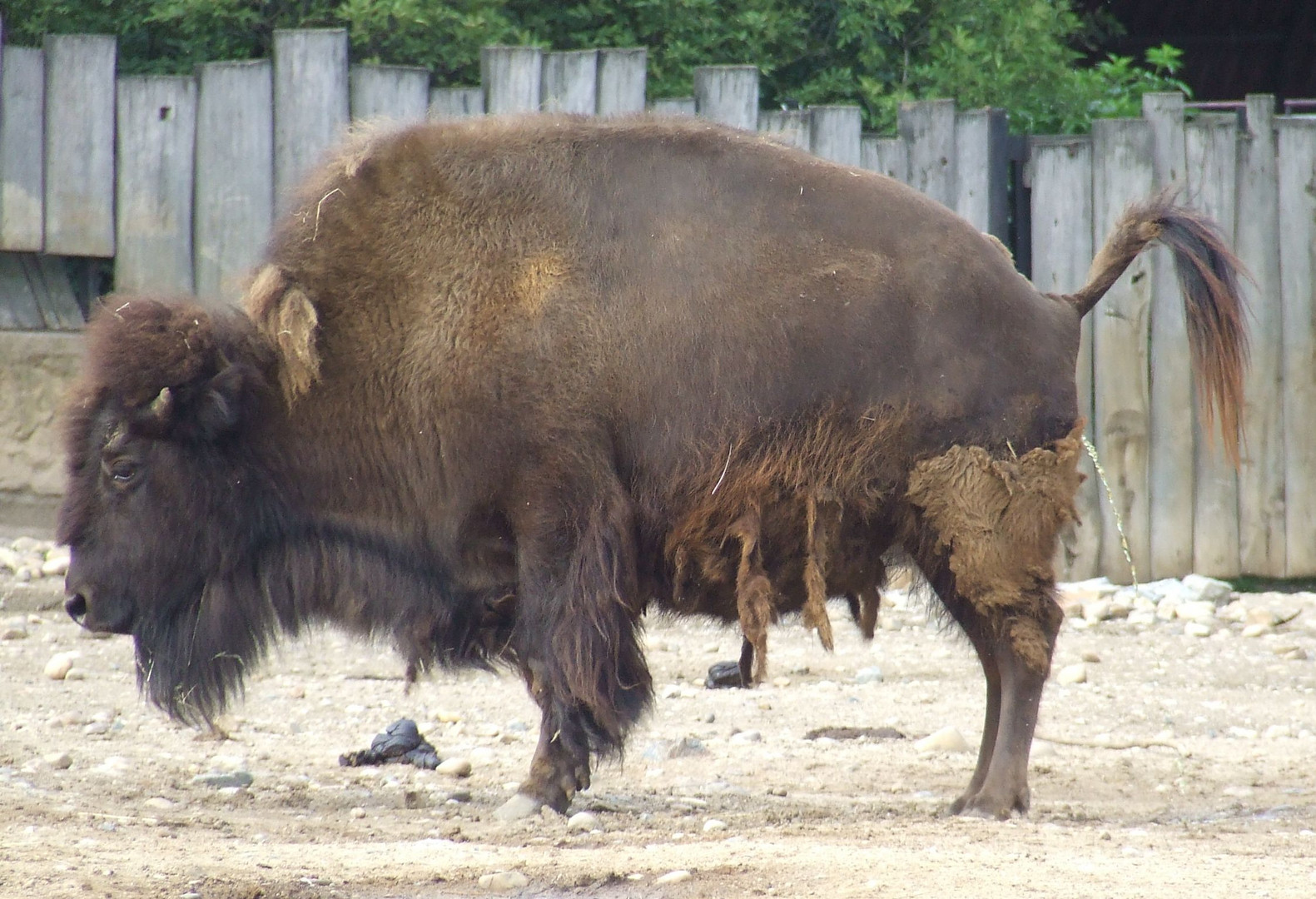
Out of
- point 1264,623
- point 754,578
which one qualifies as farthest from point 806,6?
point 754,578

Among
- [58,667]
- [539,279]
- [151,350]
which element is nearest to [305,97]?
[58,667]

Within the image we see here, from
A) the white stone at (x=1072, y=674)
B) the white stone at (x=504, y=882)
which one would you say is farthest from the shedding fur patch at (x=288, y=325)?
the white stone at (x=1072, y=674)

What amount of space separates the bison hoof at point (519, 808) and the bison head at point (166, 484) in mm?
956

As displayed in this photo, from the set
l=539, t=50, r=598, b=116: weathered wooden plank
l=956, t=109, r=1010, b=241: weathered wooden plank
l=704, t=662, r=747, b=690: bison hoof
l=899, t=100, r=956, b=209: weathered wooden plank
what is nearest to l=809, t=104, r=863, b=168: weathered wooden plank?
l=899, t=100, r=956, b=209: weathered wooden plank

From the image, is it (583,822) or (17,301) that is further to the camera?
(17,301)

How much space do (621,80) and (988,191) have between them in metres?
1.92

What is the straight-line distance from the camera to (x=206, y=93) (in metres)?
7.38

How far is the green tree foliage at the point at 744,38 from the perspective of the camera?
27.5ft

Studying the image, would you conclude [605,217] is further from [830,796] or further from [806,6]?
[806,6]

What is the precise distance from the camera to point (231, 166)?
292 inches

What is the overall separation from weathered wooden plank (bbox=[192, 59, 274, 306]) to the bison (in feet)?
10.5

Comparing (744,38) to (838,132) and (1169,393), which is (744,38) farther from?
(1169,393)

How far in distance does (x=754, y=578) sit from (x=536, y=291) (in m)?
1.01

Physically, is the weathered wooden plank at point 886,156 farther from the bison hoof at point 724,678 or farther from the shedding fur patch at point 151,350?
the shedding fur patch at point 151,350
